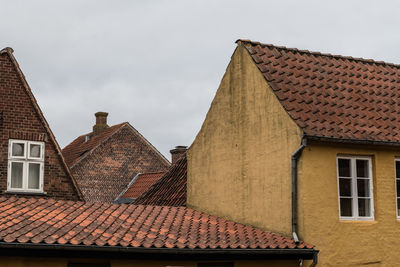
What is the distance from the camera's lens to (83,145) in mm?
36469

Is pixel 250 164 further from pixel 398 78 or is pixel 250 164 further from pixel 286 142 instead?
pixel 398 78

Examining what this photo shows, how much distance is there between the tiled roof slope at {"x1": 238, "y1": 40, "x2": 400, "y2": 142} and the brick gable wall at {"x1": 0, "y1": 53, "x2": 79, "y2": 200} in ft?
22.2

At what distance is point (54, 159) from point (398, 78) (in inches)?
398

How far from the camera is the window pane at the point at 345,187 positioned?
14.3m

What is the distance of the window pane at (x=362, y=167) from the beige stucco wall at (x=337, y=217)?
0.18m

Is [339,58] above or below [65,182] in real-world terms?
above

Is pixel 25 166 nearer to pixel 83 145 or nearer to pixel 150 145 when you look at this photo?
pixel 150 145

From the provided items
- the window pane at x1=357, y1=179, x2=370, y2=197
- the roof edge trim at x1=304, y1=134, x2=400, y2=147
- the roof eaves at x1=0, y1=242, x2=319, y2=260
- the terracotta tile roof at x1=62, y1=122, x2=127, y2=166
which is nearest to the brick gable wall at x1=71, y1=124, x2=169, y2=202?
the terracotta tile roof at x1=62, y1=122, x2=127, y2=166

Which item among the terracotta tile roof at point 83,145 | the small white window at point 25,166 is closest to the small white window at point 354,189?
the small white window at point 25,166

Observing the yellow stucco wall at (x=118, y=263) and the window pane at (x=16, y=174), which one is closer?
the yellow stucco wall at (x=118, y=263)

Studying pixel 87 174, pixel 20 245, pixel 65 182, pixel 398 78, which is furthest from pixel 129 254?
pixel 87 174

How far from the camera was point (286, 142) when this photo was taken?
14.3 meters

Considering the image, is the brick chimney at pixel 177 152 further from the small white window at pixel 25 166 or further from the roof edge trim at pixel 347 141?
the roof edge trim at pixel 347 141

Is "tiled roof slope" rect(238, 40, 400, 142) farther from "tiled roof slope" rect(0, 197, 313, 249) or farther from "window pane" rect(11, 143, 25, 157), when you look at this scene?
"window pane" rect(11, 143, 25, 157)
